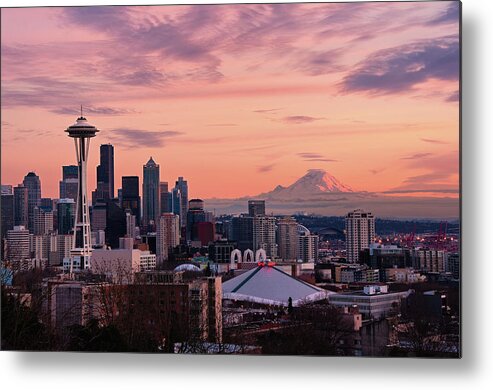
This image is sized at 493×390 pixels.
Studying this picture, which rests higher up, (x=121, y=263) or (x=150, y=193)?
(x=150, y=193)

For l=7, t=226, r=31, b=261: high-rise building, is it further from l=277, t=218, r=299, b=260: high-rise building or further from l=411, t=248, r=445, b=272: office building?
l=411, t=248, r=445, b=272: office building

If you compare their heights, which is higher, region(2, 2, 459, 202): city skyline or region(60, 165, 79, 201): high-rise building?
region(2, 2, 459, 202): city skyline

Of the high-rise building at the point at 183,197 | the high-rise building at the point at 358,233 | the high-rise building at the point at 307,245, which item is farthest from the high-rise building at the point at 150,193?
the high-rise building at the point at 358,233

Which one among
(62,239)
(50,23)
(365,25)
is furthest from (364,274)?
(50,23)

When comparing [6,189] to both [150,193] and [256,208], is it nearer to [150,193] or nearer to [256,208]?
[150,193]

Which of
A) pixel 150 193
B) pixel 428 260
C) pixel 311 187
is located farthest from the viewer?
pixel 150 193

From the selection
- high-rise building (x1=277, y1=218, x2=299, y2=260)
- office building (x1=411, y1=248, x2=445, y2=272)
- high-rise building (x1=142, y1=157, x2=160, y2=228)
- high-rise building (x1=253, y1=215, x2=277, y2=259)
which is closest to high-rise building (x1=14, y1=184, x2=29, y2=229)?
high-rise building (x1=142, y1=157, x2=160, y2=228)

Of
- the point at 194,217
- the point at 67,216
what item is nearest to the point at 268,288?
the point at 194,217
